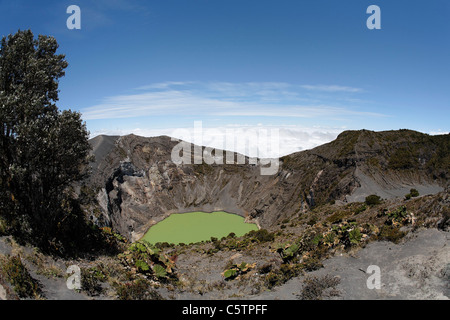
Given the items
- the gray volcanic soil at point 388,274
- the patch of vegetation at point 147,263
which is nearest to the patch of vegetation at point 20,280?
the patch of vegetation at point 147,263

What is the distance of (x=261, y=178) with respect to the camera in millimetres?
83375

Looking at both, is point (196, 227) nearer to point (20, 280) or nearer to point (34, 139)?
point (34, 139)

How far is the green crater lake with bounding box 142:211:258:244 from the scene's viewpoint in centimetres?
5403

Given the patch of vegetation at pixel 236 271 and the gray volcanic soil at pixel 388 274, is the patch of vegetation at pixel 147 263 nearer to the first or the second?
the gray volcanic soil at pixel 388 274

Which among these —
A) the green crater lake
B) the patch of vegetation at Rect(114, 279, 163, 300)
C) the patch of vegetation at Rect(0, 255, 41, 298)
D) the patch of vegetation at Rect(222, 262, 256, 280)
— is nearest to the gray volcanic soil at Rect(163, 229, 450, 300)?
the patch of vegetation at Rect(222, 262, 256, 280)

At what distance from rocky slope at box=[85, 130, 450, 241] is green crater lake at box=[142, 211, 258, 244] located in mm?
3643

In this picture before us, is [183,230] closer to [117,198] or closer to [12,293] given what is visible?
[117,198]

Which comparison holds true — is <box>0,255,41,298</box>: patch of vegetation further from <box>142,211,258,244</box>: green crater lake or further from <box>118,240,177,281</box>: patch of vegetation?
<box>142,211,258,244</box>: green crater lake

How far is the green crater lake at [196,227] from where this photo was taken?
54.0 meters

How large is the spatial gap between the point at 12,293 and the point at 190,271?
48.1ft

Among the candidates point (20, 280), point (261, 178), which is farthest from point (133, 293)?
point (261, 178)

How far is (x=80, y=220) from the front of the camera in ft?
65.2

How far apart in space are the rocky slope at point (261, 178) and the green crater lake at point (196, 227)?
3643 millimetres
